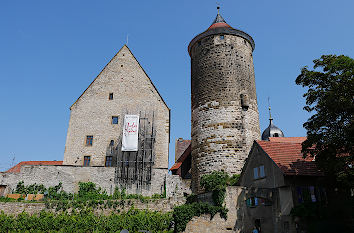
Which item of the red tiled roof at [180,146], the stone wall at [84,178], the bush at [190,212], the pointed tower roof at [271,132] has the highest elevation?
the pointed tower roof at [271,132]

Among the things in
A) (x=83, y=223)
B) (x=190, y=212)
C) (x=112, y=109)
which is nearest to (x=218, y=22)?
(x=112, y=109)

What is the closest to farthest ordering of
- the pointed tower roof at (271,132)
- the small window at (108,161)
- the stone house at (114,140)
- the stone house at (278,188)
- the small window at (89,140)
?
the stone house at (278,188), the stone house at (114,140), the small window at (108,161), the small window at (89,140), the pointed tower roof at (271,132)

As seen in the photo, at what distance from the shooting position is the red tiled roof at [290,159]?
49.2 ft

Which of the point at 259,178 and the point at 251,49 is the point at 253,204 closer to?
the point at 259,178

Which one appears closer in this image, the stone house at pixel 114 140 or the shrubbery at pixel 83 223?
the shrubbery at pixel 83 223

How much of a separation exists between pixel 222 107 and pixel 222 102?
38 cm

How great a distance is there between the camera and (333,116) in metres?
13.3

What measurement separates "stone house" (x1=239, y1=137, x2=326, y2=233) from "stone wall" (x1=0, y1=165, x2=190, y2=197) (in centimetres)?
730

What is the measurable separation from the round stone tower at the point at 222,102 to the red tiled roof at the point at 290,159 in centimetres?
331

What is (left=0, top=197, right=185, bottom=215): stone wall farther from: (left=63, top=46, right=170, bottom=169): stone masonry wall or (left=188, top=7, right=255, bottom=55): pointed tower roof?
(left=188, top=7, right=255, bottom=55): pointed tower roof

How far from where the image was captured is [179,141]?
1407 inches

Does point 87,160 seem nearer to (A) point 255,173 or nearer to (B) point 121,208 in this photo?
(B) point 121,208

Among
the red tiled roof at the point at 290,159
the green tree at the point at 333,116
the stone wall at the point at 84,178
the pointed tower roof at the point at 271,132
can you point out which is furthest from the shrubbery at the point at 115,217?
the pointed tower roof at the point at 271,132

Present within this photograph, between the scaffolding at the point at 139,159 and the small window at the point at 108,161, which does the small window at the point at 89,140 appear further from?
the small window at the point at 108,161
